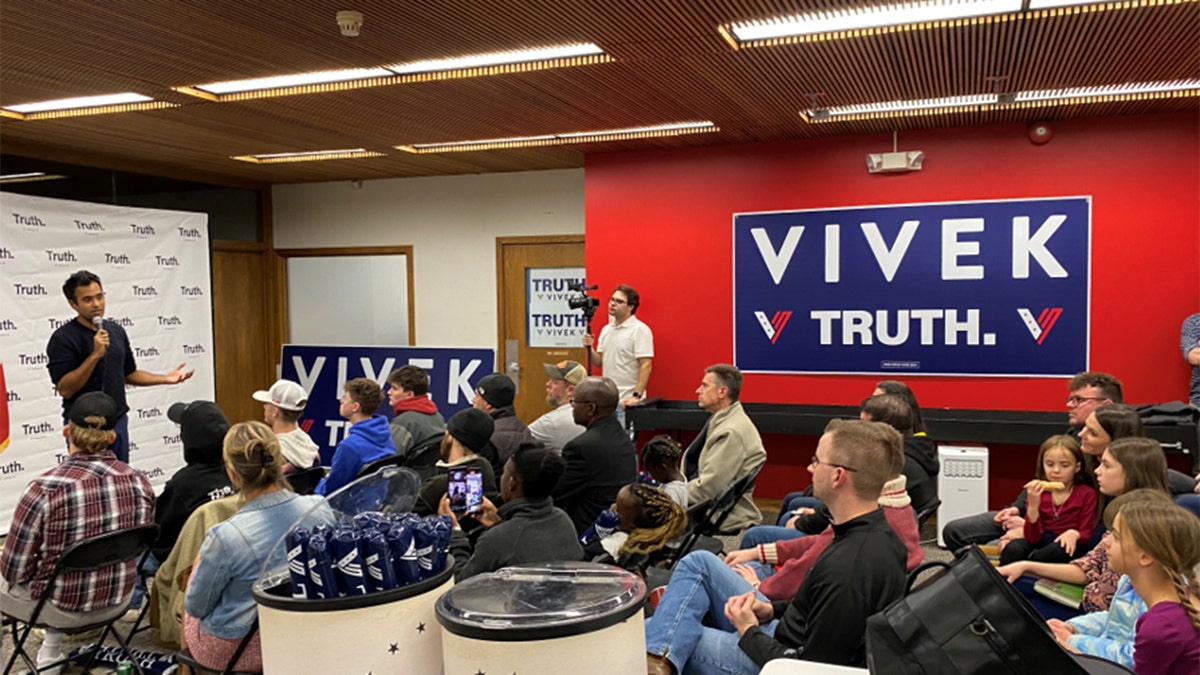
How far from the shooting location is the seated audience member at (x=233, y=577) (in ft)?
8.65

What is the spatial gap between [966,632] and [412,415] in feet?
11.9

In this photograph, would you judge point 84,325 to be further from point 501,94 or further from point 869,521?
point 869,521

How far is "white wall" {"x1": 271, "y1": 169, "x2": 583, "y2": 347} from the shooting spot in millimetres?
8008

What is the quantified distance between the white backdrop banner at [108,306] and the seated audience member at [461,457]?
11.7 ft

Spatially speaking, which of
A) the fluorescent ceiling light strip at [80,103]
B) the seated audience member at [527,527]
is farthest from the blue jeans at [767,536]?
the fluorescent ceiling light strip at [80,103]

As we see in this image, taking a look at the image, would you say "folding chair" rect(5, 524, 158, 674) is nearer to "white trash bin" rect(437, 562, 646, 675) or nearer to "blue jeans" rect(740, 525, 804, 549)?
"white trash bin" rect(437, 562, 646, 675)

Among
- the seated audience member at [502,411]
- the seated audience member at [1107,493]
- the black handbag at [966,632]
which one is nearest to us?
the black handbag at [966,632]

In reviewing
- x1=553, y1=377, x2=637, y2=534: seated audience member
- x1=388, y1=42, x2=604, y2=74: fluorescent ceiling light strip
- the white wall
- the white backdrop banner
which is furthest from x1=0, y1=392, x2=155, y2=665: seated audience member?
the white wall

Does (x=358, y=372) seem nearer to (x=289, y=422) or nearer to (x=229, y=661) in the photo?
(x=289, y=422)

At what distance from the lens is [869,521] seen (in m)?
2.41

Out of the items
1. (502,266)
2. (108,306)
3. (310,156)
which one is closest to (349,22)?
(310,156)

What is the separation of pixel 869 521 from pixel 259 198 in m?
7.82

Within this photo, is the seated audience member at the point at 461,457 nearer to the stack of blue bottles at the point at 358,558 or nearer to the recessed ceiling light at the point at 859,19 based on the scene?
the stack of blue bottles at the point at 358,558

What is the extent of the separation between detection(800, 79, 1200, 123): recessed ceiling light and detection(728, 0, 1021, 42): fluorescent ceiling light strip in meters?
1.55
